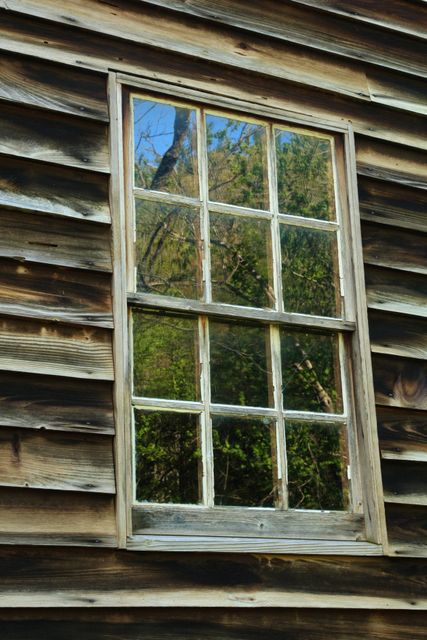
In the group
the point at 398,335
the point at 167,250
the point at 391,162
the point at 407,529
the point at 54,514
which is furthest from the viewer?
the point at 391,162

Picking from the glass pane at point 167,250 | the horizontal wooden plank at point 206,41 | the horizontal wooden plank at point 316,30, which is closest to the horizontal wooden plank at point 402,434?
the glass pane at point 167,250

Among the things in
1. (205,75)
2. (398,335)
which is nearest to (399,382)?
(398,335)

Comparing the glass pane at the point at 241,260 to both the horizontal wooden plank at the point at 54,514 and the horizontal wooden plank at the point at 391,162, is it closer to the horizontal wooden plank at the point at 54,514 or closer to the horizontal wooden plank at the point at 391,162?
the horizontal wooden plank at the point at 391,162

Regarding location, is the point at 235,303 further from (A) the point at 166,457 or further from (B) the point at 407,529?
(B) the point at 407,529

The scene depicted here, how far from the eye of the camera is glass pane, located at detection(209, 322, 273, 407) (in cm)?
399

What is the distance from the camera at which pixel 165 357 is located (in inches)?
154

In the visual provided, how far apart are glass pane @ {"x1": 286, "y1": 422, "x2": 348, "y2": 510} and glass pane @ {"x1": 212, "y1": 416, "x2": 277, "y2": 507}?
0.09 metres

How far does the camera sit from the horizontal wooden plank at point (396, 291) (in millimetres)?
4426

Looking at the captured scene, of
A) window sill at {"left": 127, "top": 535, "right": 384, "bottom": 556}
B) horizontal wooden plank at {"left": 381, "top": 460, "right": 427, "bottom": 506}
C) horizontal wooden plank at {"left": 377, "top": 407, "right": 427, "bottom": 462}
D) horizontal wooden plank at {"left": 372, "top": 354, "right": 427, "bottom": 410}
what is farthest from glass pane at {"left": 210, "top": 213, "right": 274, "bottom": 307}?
window sill at {"left": 127, "top": 535, "right": 384, "bottom": 556}

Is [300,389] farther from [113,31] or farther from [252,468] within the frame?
[113,31]

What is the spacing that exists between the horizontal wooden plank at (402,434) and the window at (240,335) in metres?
0.11

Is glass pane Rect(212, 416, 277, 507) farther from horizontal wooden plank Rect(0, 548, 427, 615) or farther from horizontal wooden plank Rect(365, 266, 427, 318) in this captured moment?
horizontal wooden plank Rect(365, 266, 427, 318)

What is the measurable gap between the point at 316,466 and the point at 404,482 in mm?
381

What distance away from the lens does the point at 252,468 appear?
394 cm
